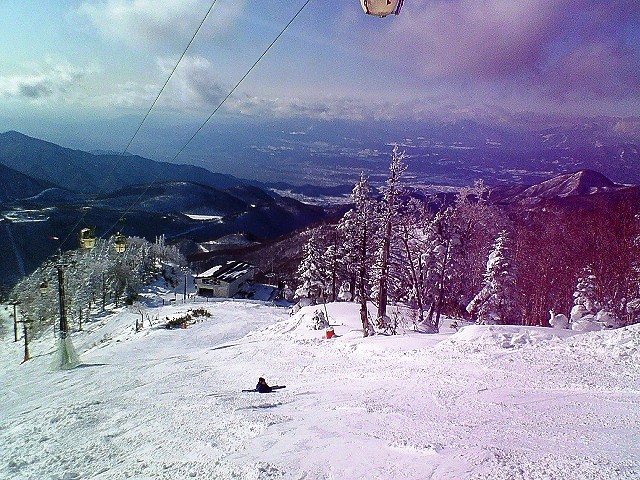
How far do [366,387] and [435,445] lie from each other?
3.88 metres

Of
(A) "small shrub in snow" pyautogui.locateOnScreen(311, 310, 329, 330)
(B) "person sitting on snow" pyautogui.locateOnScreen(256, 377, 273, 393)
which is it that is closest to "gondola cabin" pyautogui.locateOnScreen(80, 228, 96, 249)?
(B) "person sitting on snow" pyautogui.locateOnScreen(256, 377, 273, 393)

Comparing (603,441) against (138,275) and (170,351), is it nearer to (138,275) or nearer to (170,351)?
(170,351)

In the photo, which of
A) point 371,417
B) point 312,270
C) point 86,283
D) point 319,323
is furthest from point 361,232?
point 86,283

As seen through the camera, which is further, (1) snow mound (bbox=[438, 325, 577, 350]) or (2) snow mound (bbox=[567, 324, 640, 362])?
(1) snow mound (bbox=[438, 325, 577, 350])

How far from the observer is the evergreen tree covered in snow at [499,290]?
85.4 ft

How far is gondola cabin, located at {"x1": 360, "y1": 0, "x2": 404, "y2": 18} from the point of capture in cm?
447

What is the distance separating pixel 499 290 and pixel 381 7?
2470cm

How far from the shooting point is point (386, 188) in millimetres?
23531

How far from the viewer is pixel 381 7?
4543mm

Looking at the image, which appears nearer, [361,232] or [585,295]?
[361,232]

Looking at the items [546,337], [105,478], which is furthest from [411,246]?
[105,478]

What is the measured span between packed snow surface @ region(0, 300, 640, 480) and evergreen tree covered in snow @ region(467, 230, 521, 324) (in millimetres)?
12181

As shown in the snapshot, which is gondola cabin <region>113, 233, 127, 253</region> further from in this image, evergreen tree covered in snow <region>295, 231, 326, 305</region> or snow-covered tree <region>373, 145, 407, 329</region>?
evergreen tree covered in snow <region>295, 231, 326, 305</region>

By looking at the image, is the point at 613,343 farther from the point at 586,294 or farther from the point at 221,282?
the point at 221,282
